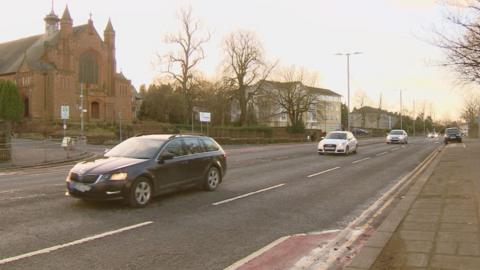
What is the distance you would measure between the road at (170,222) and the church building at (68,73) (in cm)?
5652

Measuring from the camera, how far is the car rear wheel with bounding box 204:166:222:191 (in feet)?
39.6

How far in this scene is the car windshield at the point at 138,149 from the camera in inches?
408

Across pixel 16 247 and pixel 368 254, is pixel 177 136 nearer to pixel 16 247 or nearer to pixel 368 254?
pixel 16 247

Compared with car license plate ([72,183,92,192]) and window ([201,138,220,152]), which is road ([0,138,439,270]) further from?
window ([201,138,220,152])

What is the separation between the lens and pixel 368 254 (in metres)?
5.93

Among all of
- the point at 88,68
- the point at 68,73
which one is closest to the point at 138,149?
the point at 68,73

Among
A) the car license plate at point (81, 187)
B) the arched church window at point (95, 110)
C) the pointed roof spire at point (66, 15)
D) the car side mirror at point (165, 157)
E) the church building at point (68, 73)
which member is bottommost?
the car license plate at point (81, 187)

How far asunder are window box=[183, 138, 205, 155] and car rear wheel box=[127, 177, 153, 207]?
1803 millimetres

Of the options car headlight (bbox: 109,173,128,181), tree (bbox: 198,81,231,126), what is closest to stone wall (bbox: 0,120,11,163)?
car headlight (bbox: 109,173,128,181)

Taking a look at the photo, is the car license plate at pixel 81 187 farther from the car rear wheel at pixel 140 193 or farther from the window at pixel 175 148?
the window at pixel 175 148

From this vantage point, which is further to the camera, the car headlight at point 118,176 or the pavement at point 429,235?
the car headlight at point 118,176

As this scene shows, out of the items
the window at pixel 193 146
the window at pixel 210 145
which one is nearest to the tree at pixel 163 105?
the window at pixel 210 145

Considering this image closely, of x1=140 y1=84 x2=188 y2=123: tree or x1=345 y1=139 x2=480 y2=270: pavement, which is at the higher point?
x1=140 y1=84 x2=188 y2=123: tree

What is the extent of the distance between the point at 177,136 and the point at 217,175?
69.0 inches
